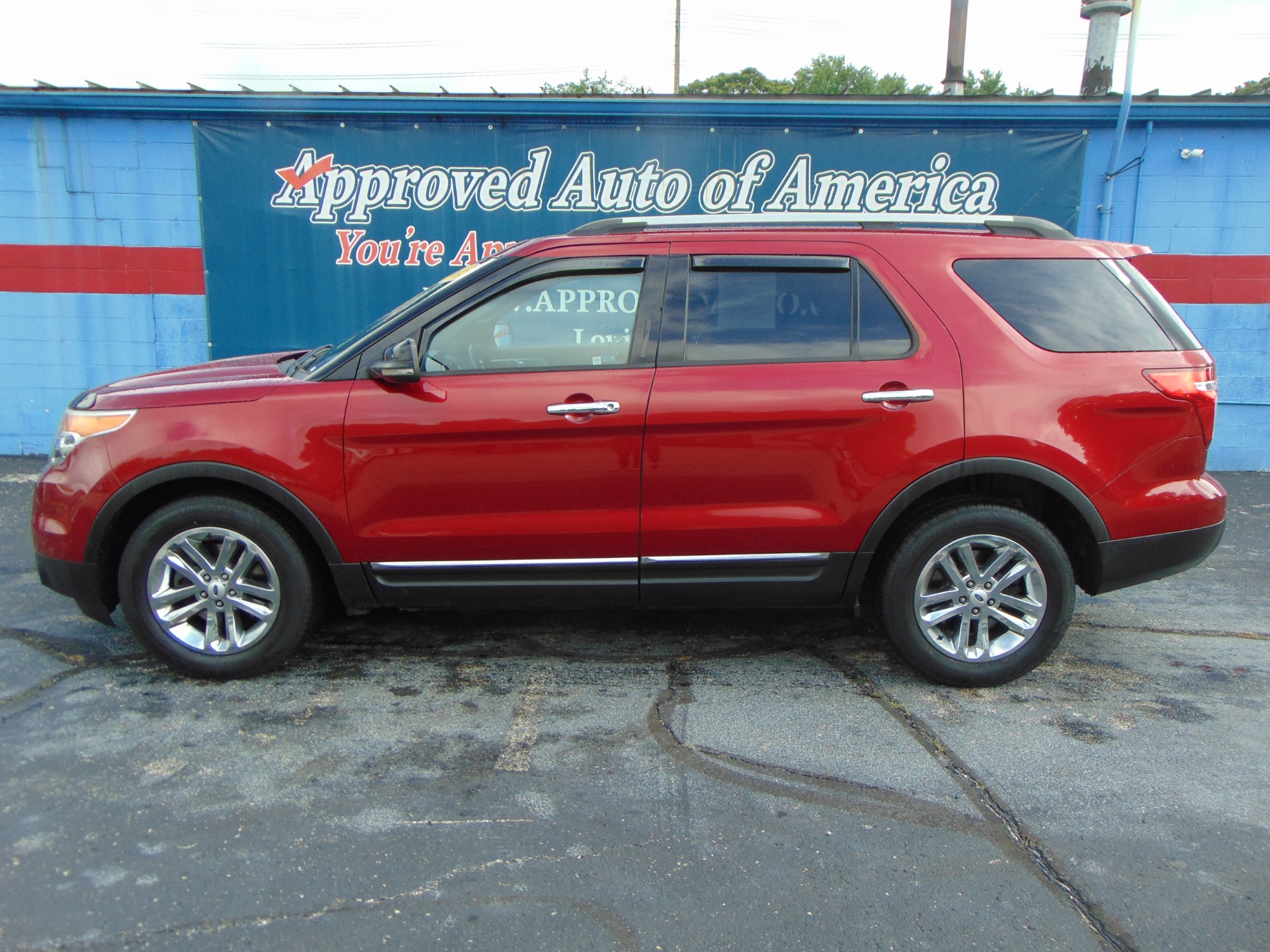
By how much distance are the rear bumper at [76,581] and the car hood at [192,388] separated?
654 millimetres

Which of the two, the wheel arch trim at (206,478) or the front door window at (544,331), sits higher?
the front door window at (544,331)

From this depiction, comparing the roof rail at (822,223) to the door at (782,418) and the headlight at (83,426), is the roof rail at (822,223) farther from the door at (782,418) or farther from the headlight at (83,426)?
the headlight at (83,426)

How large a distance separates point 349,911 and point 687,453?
1.98 meters

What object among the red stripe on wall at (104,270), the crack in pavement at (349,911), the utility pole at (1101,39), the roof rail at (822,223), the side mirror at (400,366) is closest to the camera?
the crack in pavement at (349,911)

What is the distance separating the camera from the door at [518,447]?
3.57 meters

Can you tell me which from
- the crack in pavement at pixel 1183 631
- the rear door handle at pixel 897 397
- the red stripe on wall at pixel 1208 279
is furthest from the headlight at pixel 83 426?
the red stripe on wall at pixel 1208 279

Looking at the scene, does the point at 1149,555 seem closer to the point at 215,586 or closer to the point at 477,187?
the point at 215,586

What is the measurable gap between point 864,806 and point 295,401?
2586 millimetres

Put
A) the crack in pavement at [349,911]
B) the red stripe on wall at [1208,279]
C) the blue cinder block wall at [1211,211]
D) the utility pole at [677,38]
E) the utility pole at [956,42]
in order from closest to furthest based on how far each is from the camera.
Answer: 1. the crack in pavement at [349,911]
2. the blue cinder block wall at [1211,211]
3. the red stripe on wall at [1208,279]
4. the utility pole at [956,42]
5. the utility pole at [677,38]

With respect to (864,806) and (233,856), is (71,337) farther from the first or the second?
(864,806)

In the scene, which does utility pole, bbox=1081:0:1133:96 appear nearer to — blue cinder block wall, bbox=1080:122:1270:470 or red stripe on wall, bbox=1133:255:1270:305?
blue cinder block wall, bbox=1080:122:1270:470

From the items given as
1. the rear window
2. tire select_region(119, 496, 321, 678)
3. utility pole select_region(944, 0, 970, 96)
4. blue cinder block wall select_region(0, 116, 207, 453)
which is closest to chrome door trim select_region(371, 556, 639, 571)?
tire select_region(119, 496, 321, 678)

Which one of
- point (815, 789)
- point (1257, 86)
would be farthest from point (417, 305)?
point (1257, 86)

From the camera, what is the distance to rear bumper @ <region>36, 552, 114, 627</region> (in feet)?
12.0
